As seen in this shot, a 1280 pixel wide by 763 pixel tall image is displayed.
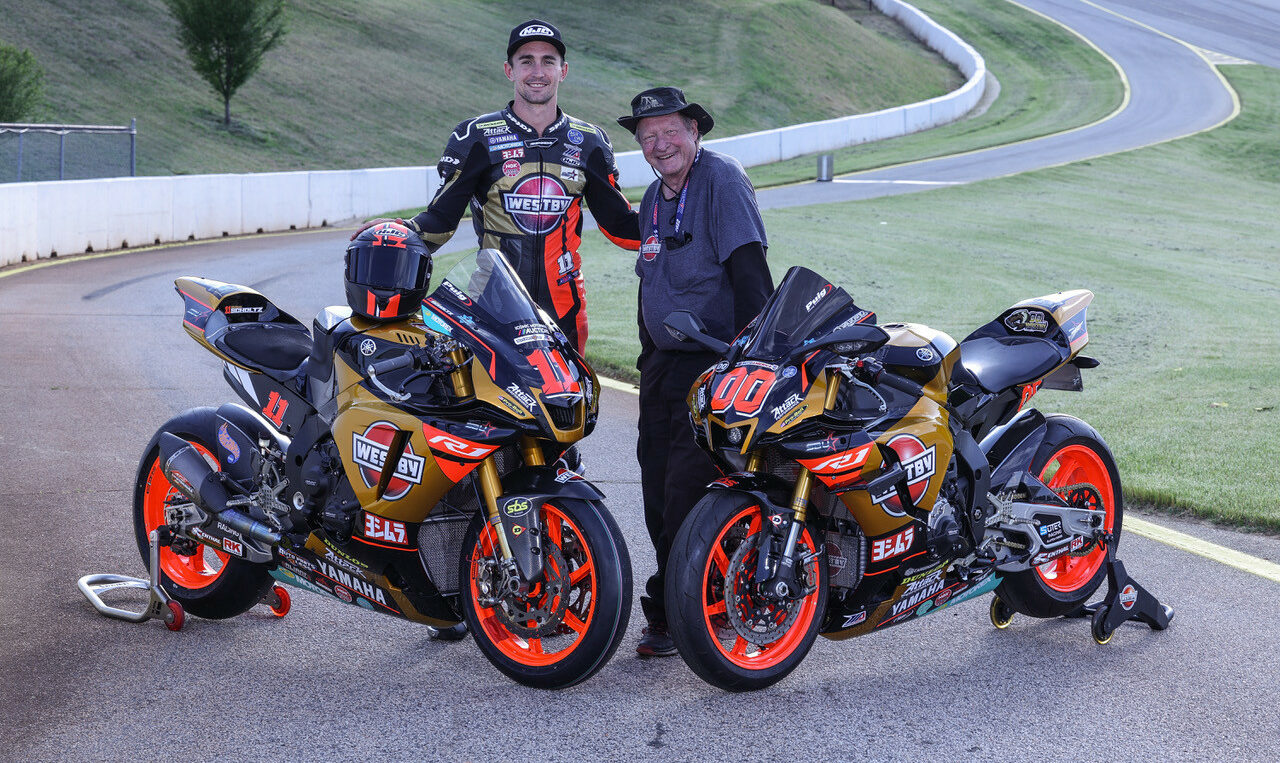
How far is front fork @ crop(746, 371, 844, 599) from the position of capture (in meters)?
4.40

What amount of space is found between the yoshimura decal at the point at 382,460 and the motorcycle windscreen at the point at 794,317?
1191 mm

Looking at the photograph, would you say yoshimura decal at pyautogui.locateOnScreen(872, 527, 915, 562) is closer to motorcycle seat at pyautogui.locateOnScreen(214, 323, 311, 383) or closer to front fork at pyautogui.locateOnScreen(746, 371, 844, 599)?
front fork at pyautogui.locateOnScreen(746, 371, 844, 599)

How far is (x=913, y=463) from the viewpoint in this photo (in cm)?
463

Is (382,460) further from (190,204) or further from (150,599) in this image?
(190,204)

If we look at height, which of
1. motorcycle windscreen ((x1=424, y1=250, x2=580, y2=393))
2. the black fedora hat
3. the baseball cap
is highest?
the baseball cap

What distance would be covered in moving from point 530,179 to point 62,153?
18.2 metres

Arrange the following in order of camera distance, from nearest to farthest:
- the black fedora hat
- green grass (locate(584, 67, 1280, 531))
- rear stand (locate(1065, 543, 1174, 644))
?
the black fedora hat
rear stand (locate(1065, 543, 1174, 644))
green grass (locate(584, 67, 1280, 531))

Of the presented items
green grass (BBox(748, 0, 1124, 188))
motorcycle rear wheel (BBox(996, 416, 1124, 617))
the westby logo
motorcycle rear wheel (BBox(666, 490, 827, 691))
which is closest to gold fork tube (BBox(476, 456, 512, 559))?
motorcycle rear wheel (BBox(666, 490, 827, 691))

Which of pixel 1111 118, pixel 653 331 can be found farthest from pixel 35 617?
pixel 1111 118

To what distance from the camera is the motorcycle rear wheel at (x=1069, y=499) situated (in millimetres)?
5305

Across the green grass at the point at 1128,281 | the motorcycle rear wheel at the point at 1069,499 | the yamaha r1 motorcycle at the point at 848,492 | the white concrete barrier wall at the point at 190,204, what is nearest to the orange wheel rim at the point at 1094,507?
the motorcycle rear wheel at the point at 1069,499

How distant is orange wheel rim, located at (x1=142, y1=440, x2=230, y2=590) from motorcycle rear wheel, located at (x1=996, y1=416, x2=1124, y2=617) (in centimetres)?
321

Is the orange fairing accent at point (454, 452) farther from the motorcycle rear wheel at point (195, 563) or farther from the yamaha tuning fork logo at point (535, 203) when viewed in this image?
the yamaha tuning fork logo at point (535, 203)

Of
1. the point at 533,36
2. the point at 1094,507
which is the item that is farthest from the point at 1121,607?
the point at 533,36
